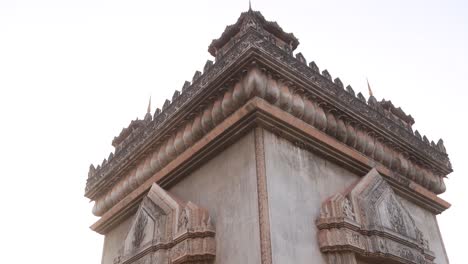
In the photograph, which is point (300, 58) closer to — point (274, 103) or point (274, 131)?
point (274, 103)

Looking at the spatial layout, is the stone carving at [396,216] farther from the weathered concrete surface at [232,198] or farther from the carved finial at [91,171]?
the carved finial at [91,171]

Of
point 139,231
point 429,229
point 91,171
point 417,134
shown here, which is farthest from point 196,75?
point 429,229

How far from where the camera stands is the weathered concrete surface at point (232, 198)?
5863 mm

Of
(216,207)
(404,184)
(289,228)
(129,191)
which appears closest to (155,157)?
(129,191)

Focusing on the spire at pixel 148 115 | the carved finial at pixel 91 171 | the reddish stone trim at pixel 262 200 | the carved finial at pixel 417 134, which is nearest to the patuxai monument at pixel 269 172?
the reddish stone trim at pixel 262 200

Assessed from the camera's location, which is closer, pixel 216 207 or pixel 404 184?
pixel 216 207

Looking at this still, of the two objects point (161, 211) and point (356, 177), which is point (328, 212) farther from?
point (161, 211)

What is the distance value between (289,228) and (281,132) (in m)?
1.45

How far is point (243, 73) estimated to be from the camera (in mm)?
6711

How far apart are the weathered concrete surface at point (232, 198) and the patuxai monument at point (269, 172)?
18 mm

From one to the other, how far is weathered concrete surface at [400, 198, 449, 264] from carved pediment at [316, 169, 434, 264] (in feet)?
2.22

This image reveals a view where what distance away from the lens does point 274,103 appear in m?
6.59

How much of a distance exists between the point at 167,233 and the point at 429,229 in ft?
16.9

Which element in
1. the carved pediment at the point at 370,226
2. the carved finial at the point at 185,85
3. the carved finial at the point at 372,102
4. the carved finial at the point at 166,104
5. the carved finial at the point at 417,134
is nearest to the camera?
the carved pediment at the point at 370,226
